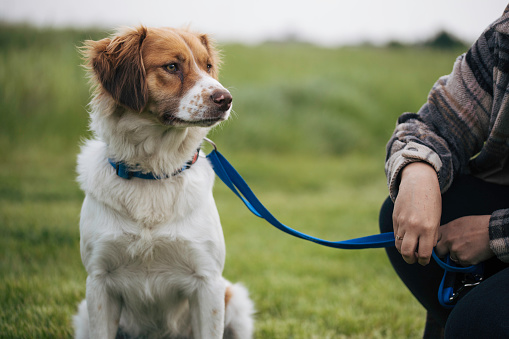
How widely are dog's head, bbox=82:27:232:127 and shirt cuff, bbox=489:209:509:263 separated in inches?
42.3

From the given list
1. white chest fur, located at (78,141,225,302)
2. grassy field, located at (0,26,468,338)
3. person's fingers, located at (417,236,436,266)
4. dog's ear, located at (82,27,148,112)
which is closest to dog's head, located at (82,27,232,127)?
dog's ear, located at (82,27,148,112)

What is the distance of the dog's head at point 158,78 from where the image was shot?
Answer: 1.91 m

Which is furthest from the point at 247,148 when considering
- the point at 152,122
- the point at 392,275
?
the point at 152,122

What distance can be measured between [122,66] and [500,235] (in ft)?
5.07

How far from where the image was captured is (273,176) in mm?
8023

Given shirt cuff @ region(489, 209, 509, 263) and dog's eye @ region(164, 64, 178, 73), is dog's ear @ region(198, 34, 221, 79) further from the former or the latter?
shirt cuff @ region(489, 209, 509, 263)

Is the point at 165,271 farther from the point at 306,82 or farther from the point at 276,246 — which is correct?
the point at 306,82

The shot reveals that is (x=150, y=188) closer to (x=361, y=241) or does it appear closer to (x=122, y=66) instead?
(x=122, y=66)

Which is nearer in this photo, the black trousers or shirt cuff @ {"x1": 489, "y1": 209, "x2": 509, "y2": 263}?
the black trousers

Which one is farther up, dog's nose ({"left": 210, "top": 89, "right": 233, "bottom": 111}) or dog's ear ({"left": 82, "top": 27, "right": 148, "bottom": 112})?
dog's ear ({"left": 82, "top": 27, "right": 148, "bottom": 112})

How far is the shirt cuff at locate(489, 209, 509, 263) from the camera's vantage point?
143 centimetres

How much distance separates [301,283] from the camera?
368 cm

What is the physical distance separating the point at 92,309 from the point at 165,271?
327 mm

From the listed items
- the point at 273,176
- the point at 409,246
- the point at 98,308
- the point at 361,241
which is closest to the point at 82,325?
the point at 98,308
